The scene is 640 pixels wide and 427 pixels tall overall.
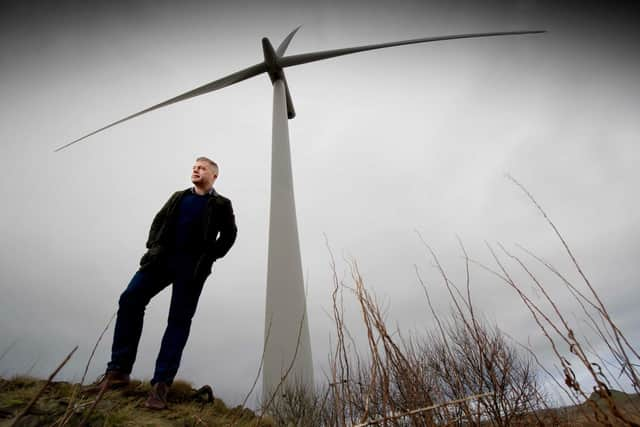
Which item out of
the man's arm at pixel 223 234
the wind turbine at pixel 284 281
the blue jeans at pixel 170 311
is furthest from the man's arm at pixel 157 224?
the wind turbine at pixel 284 281

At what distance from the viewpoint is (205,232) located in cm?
303

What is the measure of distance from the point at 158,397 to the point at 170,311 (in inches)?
27.3

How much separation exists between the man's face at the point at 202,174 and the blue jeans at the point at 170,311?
829 mm

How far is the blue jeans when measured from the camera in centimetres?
259

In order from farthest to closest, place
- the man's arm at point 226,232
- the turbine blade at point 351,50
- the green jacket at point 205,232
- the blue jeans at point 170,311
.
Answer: the turbine blade at point 351,50, the man's arm at point 226,232, the green jacket at point 205,232, the blue jeans at point 170,311

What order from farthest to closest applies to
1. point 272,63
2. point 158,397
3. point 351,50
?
1. point 272,63
2. point 351,50
3. point 158,397

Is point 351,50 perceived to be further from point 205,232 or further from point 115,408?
point 115,408

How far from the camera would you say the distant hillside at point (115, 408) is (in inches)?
79.7

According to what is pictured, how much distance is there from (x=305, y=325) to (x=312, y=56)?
28.3 feet

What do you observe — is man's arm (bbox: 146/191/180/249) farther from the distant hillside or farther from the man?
the distant hillside

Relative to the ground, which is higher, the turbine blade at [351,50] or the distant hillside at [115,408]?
the turbine blade at [351,50]

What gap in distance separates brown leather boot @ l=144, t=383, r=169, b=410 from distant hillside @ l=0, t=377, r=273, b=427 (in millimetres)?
44

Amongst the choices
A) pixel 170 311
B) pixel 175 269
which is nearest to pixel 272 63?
pixel 175 269

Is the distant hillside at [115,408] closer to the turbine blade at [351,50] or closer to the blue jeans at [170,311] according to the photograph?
the blue jeans at [170,311]
